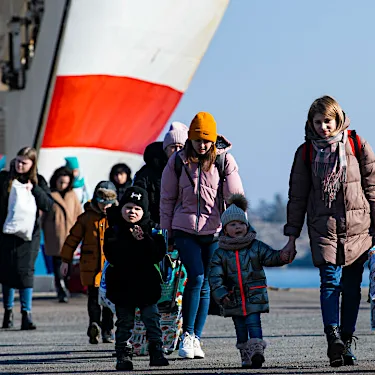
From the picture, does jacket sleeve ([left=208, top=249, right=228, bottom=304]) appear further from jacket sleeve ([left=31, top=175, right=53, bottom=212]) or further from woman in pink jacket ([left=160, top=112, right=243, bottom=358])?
jacket sleeve ([left=31, top=175, right=53, bottom=212])

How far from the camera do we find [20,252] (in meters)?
11.3

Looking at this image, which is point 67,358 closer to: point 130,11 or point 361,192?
point 361,192

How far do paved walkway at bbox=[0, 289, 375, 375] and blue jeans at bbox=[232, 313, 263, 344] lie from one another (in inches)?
6.5

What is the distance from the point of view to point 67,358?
812 centimetres

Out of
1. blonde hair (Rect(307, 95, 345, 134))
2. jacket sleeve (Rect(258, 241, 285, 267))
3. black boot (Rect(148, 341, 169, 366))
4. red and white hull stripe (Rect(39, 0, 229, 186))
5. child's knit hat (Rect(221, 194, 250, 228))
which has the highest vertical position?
red and white hull stripe (Rect(39, 0, 229, 186))

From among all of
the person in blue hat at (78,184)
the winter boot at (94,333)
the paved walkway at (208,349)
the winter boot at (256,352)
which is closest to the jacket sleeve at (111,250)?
the paved walkway at (208,349)

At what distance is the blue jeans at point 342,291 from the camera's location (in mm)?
6930

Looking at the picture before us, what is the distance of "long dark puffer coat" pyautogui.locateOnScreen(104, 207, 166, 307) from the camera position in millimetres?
7156

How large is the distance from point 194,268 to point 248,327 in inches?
33.1

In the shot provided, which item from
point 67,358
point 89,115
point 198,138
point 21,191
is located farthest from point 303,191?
point 89,115

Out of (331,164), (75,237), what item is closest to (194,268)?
(331,164)

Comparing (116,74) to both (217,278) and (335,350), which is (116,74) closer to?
(217,278)

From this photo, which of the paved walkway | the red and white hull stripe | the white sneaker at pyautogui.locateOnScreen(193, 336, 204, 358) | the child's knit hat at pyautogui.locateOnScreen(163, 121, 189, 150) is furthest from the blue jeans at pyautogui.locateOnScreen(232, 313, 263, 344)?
the red and white hull stripe

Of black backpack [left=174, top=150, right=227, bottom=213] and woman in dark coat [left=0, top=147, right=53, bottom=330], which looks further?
woman in dark coat [left=0, top=147, right=53, bottom=330]
